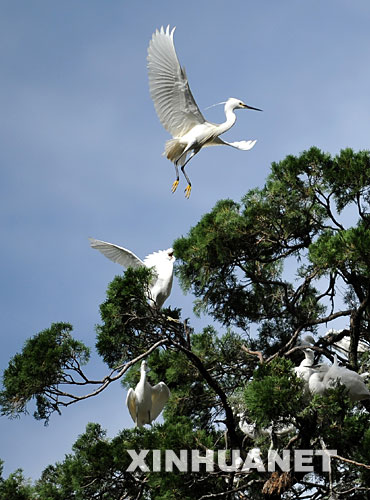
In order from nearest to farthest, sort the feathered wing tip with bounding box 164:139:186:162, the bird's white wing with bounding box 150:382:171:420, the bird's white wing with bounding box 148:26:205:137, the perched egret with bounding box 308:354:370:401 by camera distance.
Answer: the perched egret with bounding box 308:354:370:401 < the bird's white wing with bounding box 148:26:205:137 < the bird's white wing with bounding box 150:382:171:420 < the feathered wing tip with bounding box 164:139:186:162

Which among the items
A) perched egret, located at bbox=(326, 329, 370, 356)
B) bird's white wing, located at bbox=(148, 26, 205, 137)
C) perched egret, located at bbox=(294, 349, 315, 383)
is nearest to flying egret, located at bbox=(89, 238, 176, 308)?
bird's white wing, located at bbox=(148, 26, 205, 137)

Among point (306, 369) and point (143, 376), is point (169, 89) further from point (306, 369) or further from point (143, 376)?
point (306, 369)

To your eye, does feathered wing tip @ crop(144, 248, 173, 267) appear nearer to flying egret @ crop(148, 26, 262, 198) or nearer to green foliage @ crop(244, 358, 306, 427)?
flying egret @ crop(148, 26, 262, 198)

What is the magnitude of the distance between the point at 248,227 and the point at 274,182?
1.81 ft

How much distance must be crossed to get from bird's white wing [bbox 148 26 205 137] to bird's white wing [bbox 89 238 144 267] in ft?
4.53

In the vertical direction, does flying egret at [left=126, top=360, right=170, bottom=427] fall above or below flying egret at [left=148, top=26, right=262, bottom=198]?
below

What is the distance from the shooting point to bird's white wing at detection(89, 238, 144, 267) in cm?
723

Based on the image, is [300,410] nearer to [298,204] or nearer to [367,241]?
[367,241]

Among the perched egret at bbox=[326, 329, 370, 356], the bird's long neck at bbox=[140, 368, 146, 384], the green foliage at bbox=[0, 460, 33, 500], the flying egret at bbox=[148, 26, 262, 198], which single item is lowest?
the green foliage at bbox=[0, 460, 33, 500]

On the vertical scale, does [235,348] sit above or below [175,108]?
below

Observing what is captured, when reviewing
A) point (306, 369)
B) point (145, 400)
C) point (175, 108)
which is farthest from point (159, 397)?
point (175, 108)

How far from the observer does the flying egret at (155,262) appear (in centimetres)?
692

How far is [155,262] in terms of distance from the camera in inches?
288

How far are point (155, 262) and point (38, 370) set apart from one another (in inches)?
70.3
